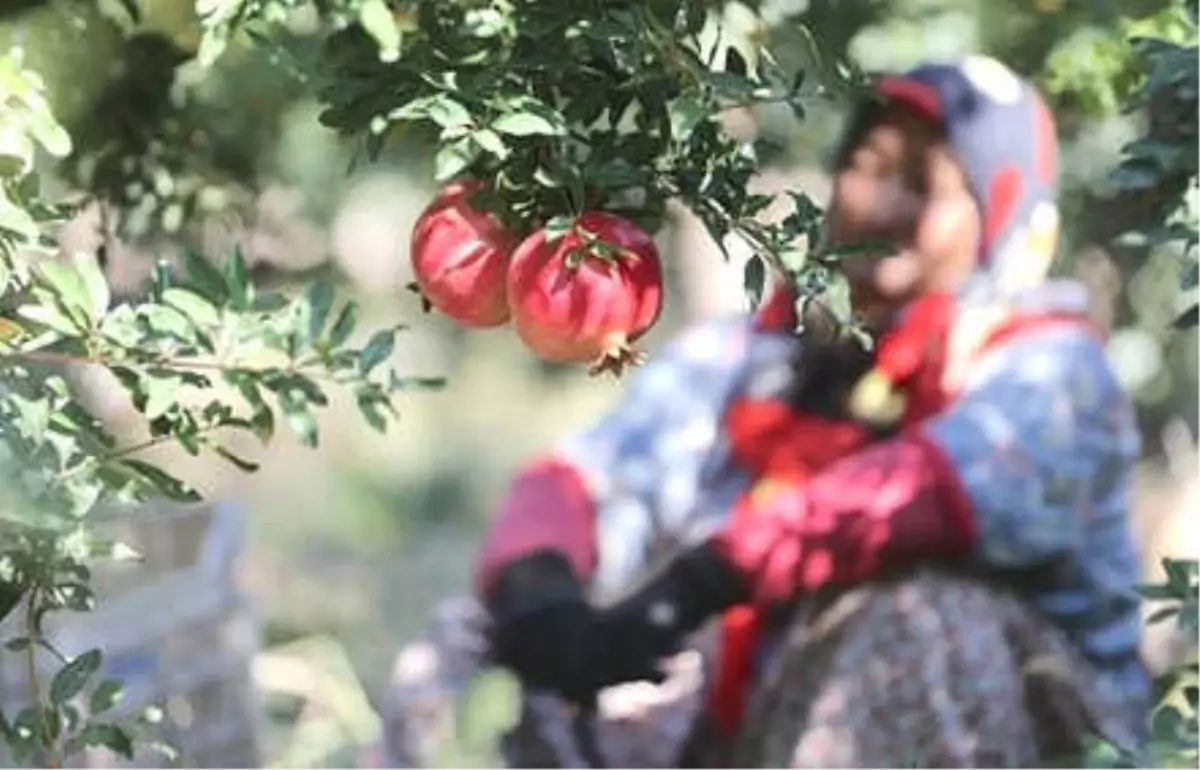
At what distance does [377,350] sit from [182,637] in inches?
53.4

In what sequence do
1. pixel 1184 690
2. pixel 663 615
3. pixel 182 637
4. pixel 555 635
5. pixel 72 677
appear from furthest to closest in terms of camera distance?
pixel 182 637 → pixel 555 635 → pixel 663 615 → pixel 1184 690 → pixel 72 677

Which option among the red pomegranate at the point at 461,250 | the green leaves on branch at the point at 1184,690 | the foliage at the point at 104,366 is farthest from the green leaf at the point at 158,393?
the green leaves on branch at the point at 1184,690

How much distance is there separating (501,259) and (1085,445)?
976mm

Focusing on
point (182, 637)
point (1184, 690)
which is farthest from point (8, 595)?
point (182, 637)

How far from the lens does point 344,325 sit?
117 cm

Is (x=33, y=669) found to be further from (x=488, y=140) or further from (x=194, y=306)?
(x=488, y=140)

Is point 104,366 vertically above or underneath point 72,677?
above

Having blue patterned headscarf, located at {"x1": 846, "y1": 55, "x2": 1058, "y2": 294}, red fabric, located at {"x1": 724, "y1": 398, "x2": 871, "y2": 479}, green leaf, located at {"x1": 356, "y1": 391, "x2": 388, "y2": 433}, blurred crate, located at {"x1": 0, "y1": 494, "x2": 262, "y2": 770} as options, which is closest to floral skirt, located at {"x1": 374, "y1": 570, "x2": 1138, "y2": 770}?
red fabric, located at {"x1": 724, "y1": 398, "x2": 871, "y2": 479}

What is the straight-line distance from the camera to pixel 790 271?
3.55ft

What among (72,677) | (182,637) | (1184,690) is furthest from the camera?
(182,637)

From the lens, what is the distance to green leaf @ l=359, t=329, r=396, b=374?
1.17 metres

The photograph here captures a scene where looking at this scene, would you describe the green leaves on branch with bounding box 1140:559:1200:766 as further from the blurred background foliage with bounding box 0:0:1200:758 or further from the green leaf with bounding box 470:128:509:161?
the green leaf with bounding box 470:128:509:161

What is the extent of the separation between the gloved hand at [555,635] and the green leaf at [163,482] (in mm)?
734

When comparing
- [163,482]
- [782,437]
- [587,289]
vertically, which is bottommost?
[782,437]
